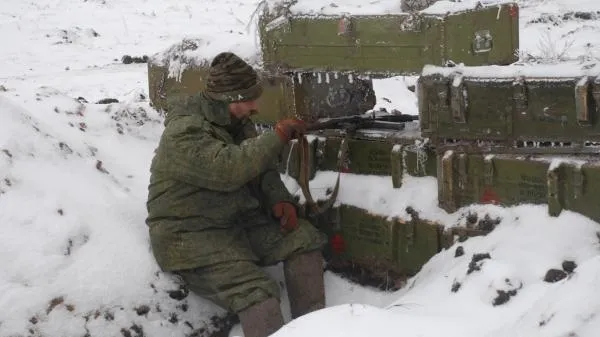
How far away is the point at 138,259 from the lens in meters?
4.79

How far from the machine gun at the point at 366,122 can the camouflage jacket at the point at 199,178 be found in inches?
33.4

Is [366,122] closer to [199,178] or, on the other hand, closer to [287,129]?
[287,129]

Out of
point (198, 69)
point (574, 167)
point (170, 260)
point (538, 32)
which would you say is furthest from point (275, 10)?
point (538, 32)

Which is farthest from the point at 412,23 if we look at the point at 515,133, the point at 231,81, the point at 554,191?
the point at 554,191

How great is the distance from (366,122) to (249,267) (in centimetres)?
169

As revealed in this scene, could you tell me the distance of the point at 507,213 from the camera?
4.53 m

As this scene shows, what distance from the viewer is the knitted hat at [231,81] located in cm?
468

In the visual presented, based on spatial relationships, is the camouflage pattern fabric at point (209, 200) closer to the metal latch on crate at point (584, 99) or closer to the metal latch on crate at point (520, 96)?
the metal latch on crate at point (520, 96)

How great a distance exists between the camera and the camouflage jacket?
4.43 m

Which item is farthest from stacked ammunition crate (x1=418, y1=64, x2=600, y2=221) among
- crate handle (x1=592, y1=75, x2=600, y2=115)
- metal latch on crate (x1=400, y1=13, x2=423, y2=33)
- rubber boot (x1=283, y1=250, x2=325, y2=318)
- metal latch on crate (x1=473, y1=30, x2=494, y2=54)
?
rubber boot (x1=283, y1=250, x2=325, y2=318)

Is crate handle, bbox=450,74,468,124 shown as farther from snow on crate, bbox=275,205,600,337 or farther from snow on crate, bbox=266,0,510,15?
snow on crate, bbox=275,205,600,337

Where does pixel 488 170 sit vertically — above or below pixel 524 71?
below

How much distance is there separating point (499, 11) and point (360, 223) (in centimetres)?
166

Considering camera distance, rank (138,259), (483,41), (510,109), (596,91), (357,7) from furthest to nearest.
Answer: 1. (357,7)
2. (138,259)
3. (483,41)
4. (510,109)
5. (596,91)
